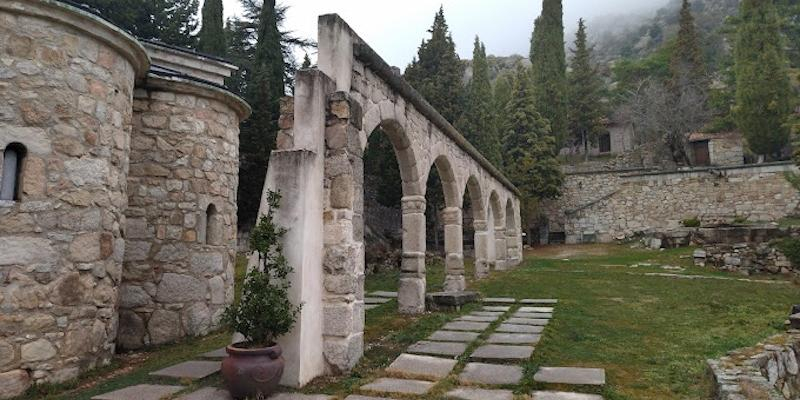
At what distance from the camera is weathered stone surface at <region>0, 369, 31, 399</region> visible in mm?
4109

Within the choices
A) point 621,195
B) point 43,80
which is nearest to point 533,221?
point 621,195

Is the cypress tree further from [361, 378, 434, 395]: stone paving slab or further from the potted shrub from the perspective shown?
[361, 378, 434, 395]: stone paving slab

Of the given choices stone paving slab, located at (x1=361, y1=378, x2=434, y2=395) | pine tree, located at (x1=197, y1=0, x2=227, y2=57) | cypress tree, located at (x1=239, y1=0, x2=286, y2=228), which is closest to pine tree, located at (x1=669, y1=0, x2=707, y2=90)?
cypress tree, located at (x1=239, y1=0, x2=286, y2=228)

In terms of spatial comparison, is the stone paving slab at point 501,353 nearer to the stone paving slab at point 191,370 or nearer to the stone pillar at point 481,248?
the stone paving slab at point 191,370

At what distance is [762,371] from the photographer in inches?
199

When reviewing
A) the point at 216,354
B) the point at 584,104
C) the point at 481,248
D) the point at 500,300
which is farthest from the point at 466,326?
the point at 584,104

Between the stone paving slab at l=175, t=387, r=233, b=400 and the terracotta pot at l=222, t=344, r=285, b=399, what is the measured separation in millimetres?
80

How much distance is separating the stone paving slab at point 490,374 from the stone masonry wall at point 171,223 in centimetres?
382

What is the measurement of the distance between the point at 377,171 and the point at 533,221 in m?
10.1

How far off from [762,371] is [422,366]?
3428 mm

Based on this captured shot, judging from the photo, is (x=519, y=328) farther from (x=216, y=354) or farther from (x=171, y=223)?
(x=171, y=223)

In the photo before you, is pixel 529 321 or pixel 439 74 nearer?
pixel 529 321

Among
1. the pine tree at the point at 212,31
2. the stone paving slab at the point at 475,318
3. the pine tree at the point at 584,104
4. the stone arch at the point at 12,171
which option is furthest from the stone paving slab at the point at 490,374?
the pine tree at the point at 584,104

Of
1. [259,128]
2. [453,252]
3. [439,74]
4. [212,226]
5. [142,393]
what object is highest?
[439,74]
